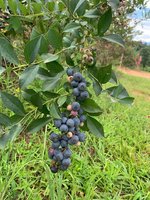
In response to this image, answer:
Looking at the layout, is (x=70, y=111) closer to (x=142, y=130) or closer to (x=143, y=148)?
(x=143, y=148)

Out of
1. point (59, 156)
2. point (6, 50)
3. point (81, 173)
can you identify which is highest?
point (6, 50)

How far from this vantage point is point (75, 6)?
75cm

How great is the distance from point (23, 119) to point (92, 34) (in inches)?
8.8

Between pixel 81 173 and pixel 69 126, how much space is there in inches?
51.0

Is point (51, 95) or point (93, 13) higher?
point (93, 13)

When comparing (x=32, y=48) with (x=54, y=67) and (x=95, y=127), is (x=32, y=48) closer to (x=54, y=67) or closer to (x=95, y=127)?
(x=54, y=67)

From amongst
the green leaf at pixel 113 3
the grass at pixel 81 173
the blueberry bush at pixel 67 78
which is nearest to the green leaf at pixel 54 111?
the blueberry bush at pixel 67 78

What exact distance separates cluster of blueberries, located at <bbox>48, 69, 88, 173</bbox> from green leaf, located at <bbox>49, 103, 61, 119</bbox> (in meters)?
0.01

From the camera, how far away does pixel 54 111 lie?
2.37 feet

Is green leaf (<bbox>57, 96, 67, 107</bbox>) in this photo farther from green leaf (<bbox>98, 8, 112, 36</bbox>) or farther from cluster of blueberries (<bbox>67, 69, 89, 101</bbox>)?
green leaf (<bbox>98, 8, 112, 36</bbox>)

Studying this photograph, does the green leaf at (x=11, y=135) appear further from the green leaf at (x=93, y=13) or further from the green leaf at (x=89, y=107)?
the green leaf at (x=93, y=13)

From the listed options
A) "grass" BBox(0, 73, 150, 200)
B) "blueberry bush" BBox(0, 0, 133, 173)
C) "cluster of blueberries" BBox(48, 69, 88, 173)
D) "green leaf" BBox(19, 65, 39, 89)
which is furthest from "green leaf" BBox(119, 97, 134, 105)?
"grass" BBox(0, 73, 150, 200)

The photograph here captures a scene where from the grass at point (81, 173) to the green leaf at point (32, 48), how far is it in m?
0.95

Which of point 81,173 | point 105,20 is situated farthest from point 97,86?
point 81,173
